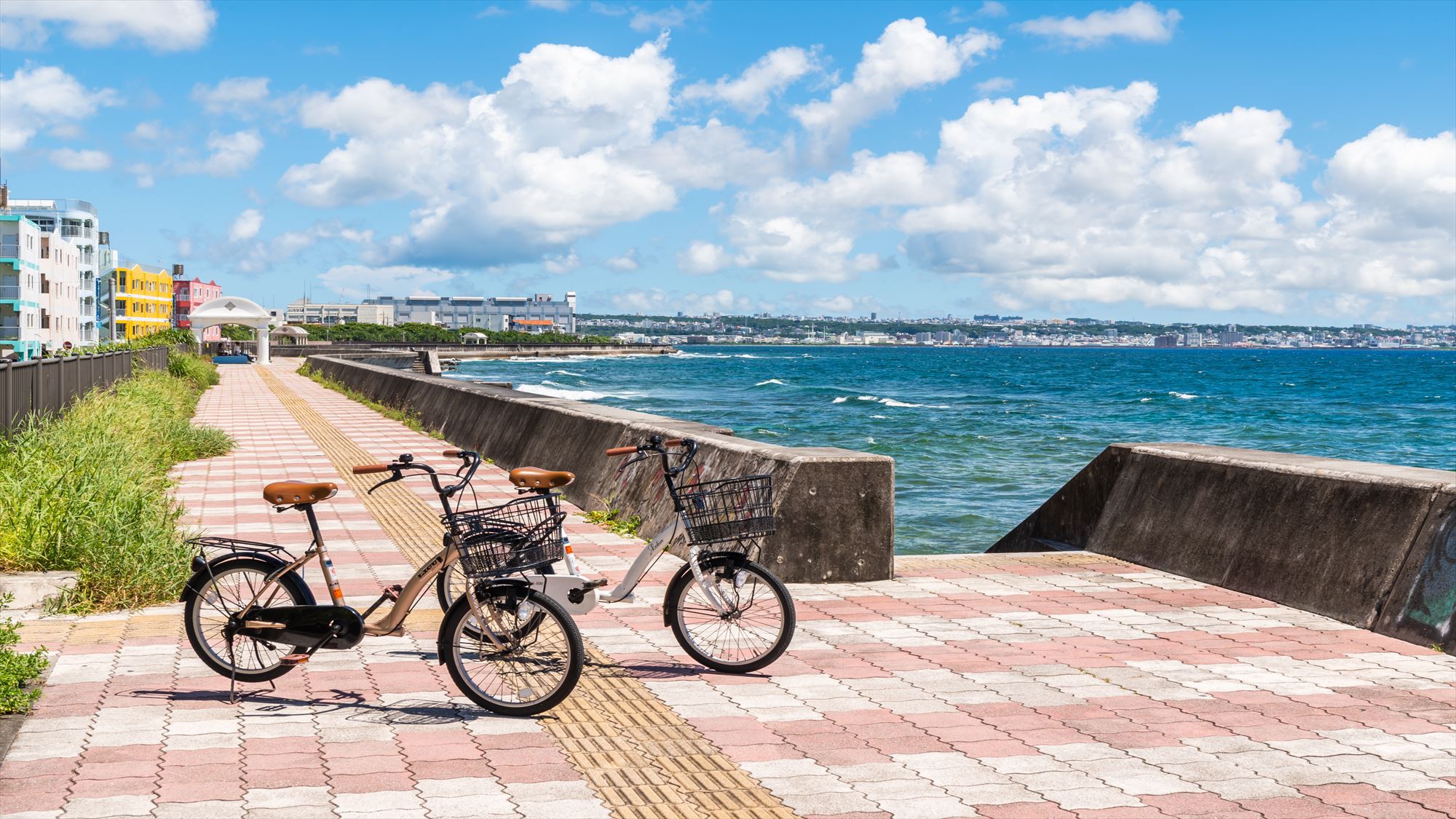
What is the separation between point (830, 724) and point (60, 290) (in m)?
103

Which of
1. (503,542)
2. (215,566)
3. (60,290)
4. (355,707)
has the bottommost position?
(355,707)

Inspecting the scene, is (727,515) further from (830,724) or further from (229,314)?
(229,314)

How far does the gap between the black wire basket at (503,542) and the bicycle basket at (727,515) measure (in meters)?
0.81

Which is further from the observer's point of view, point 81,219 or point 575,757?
point 81,219

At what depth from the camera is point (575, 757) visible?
5.15 m

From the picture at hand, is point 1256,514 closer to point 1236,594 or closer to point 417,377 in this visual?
point 1236,594

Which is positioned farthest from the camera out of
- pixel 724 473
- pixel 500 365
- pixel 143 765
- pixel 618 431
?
pixel 500 365

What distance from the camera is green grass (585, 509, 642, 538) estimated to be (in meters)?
11.1

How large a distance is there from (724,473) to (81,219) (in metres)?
116

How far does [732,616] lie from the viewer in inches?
257

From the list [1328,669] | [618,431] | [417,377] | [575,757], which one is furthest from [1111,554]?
[417,377]

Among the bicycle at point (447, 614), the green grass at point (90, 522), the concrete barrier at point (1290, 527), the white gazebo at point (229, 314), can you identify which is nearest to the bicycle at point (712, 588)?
the bicycle at point (447, 614)

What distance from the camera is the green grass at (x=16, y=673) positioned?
5555 mm

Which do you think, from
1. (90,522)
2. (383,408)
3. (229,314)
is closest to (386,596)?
(90,522)
